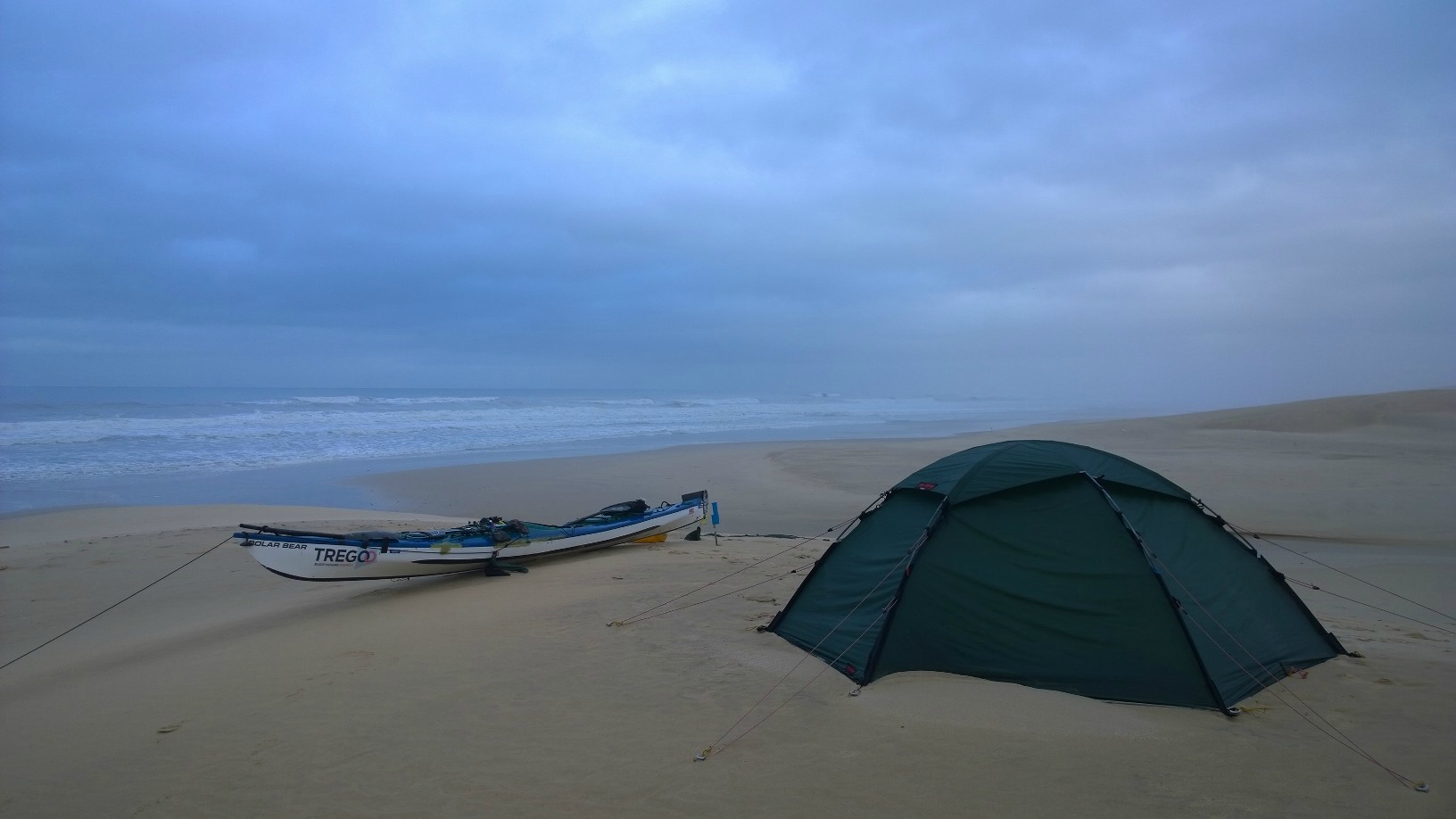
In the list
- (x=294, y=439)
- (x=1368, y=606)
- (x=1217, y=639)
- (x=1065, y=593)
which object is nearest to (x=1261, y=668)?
(x=1217, y=639)

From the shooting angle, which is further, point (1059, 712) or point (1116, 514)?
point (1116, 514)

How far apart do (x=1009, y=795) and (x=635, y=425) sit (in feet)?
141

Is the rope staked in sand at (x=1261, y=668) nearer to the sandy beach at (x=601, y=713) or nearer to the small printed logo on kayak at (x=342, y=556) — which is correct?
the sandy beach at (x=601, y=713)

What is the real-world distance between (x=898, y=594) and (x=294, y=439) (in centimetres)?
3428

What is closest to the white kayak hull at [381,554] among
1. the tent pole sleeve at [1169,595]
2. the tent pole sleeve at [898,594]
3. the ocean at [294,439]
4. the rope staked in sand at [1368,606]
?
the tent pole sleeve at [898,594]

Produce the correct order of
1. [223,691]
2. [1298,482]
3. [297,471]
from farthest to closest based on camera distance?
1. [297,471]
2. [1298,482]
3. [223,691]

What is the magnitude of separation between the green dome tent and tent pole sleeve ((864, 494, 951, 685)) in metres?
0.01

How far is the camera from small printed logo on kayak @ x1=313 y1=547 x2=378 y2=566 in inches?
354

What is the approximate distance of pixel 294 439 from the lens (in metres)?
33.6

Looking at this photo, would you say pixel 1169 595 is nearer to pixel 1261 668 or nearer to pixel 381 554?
pixel 1261 668

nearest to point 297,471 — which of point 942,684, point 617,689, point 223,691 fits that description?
point 223,691

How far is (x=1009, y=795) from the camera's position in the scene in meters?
4.20

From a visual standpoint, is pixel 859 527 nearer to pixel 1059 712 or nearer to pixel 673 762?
pixel 1059 712

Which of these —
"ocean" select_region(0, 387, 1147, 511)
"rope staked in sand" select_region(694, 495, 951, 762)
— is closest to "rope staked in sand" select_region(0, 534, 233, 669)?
"rope staked in sand" select_region(694, 495, 951, 762)
